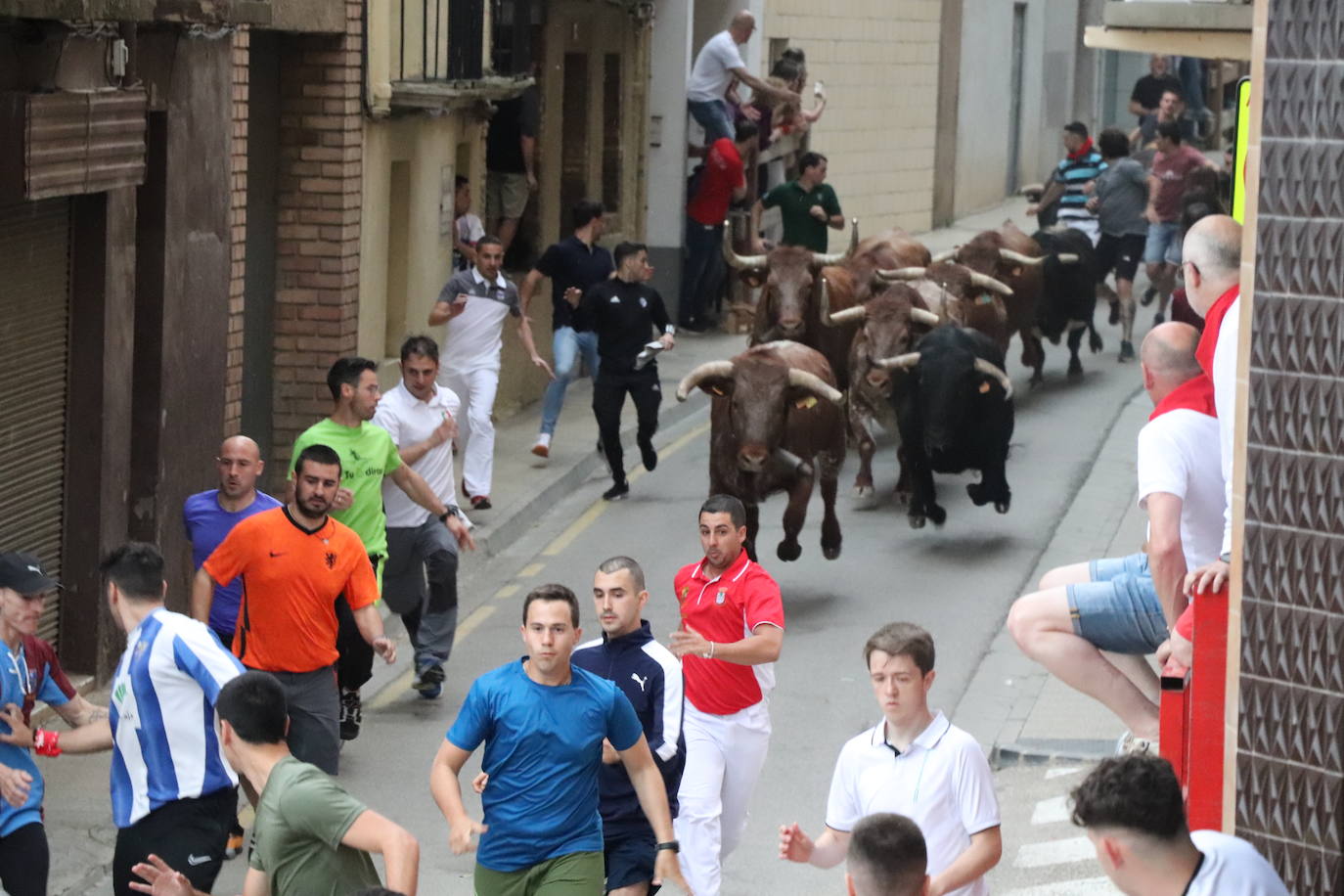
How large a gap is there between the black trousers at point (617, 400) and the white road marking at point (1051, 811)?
687 centimetres

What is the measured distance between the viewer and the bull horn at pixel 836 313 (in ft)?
59.0

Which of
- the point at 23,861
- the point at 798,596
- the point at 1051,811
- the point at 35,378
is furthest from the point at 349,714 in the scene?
the point at 798,596

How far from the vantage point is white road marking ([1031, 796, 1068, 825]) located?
10.7 m

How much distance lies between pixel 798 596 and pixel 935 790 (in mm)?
8207

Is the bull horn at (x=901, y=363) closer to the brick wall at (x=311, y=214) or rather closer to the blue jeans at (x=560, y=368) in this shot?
the blue jeans at (x=560, y=368)

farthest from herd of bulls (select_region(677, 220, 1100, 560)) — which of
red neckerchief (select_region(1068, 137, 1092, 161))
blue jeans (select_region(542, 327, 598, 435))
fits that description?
red neckerchief (select_region(1068, 137, 1092, 161))

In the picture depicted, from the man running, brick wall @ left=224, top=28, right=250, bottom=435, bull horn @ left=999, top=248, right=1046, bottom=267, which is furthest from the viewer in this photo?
bull horn @ left=999, top=248, right=1046, bottom=267

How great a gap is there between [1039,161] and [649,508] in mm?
26434

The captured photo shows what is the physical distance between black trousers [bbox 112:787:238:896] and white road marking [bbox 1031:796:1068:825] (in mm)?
4392

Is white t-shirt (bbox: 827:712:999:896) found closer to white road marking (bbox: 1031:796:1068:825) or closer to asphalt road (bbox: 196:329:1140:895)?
asphalt road (bbox: 196:329:1140:895)

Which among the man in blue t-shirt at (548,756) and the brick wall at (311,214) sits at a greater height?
the brick wall at (311,214)

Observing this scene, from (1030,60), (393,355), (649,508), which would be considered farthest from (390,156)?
(1030,60)

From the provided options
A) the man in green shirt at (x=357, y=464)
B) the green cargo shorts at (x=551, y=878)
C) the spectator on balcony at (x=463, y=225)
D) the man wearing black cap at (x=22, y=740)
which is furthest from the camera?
the spectator on balcony at (x=463, y=225)

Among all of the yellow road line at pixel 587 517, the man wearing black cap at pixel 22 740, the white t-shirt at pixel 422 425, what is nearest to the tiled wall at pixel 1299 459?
the man wearing black cap at pixel 22 740
